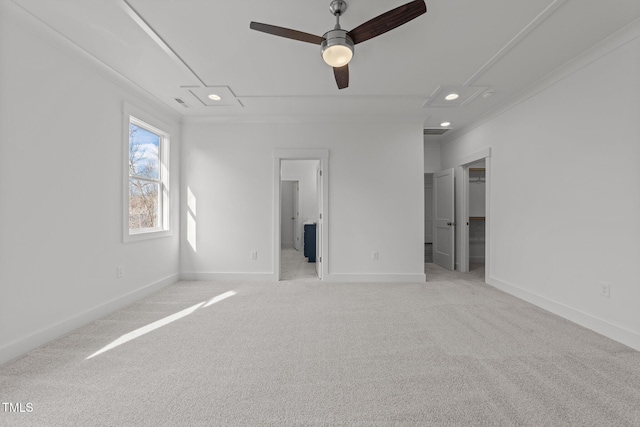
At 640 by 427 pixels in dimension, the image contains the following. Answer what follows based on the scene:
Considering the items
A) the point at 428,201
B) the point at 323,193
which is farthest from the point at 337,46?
the point at 428,201

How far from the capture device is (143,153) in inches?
153

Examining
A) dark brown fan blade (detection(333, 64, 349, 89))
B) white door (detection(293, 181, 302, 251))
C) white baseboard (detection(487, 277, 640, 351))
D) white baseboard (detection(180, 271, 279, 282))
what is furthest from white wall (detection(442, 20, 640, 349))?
white door (detection(293, 181, 302, 251))

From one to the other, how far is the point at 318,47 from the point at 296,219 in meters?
5.98

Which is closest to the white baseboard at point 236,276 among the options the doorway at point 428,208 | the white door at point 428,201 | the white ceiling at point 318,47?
the white ceiling at point 318,47

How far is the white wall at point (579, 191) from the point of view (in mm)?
2361

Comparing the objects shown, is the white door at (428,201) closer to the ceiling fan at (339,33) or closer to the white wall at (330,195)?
the white wall at (330,195)

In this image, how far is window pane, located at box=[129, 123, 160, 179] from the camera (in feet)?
12.0

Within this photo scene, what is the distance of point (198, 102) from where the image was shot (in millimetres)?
3898

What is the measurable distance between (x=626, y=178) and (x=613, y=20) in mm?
1295

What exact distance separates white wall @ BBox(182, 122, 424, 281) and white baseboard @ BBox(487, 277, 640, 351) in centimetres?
132

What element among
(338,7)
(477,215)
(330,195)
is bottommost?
(477,215)

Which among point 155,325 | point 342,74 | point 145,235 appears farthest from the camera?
point 145,235

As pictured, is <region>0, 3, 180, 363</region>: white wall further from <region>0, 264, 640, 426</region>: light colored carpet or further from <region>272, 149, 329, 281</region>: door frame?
<region>272, 149, 329, 281</region>: door frame

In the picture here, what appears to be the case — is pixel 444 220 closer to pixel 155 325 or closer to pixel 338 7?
pixel 338 7
